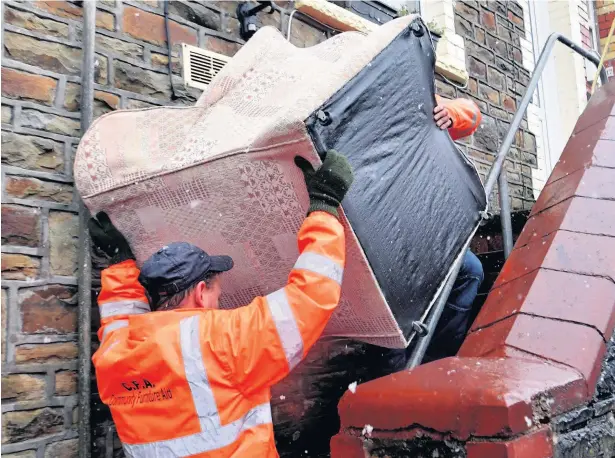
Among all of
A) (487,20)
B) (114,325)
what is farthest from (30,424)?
(487,20)

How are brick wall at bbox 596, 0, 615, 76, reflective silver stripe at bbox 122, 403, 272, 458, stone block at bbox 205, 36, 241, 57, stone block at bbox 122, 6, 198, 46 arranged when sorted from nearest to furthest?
reflective silver stripe at bbox 122, 403, 272, 458 → stone block at bbox 122, 6, 198, 46 → stone block at bbox 205, 36, 241, 57 → brick wall at bbox 596, 0, 615, 76

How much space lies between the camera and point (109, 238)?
2.39 m

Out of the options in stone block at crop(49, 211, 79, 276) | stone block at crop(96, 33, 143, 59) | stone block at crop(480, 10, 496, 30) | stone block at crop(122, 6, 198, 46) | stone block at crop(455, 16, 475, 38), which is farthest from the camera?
stone block at crop(480, 10, 496, 30)

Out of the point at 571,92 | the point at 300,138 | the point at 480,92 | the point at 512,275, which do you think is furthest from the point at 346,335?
the point at 571,92

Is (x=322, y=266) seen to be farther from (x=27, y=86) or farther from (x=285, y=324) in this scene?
(x=27, y=86)

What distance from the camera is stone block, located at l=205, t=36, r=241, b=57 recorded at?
339 cm

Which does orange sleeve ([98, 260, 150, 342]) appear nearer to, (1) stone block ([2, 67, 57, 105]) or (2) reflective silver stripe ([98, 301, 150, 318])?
(2) reflective silver stripe ([98, 301, 150, 318])

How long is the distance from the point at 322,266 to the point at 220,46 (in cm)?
198

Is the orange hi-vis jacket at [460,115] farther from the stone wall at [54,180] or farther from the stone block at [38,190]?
the stone block at [38,190]

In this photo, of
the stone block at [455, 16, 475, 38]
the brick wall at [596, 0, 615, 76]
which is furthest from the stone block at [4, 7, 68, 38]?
the brick wall at [596, 0, 615, 76]

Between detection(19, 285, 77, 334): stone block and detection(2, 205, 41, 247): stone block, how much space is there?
0.64ft

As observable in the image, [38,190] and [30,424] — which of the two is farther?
[38,190]

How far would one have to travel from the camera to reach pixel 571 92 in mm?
7137

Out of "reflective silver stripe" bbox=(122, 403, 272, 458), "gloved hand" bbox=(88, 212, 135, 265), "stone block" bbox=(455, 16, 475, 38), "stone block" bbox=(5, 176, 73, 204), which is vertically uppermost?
"stone block" bbox=(455, 16, 475, 38)
